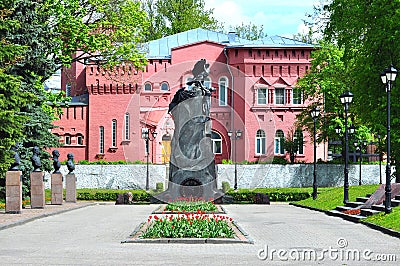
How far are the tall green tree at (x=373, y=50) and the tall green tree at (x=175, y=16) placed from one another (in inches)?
1251

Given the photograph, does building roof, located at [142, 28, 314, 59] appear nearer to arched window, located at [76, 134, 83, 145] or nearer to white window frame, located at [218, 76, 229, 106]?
white window frame, located at [218, 76, 229, 106]

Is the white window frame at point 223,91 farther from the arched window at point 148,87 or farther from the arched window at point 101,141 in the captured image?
the arched window at point 101,141

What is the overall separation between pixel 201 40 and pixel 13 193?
3765cm

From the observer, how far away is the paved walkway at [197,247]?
12281 millimetres

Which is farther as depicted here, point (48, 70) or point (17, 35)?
point (48, 70)

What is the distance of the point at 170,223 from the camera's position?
1689 cm

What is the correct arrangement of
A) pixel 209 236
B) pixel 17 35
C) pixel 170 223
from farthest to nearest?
pixel 17 35 < pixel 170 223 < pixel 209 236

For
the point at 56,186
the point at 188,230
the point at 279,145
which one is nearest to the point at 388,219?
the point at 188,230

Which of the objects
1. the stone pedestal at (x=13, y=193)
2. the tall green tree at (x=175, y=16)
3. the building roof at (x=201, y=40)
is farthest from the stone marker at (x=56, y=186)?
the tall green tree at (x=175, y=16)

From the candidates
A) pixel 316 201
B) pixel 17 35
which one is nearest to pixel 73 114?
pixel 17 35

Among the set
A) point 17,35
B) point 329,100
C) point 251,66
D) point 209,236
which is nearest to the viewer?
point 209,236

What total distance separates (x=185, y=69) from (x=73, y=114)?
40.2 feet

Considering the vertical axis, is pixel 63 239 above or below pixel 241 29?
below

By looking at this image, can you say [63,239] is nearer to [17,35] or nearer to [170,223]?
[170,223]
